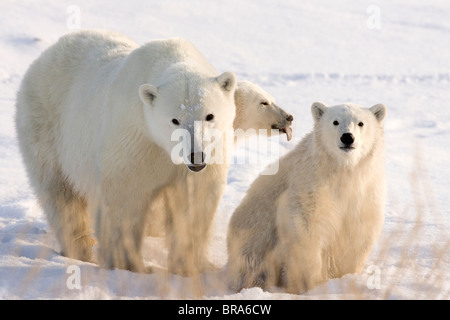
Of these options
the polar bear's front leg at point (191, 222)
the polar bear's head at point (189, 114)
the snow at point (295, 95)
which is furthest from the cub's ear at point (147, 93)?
the snow at point (295, 95)

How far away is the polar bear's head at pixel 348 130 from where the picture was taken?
4.37 m

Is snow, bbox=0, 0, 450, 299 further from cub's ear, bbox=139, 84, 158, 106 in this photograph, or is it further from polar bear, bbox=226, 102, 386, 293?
cub's ear, bbox=139, 84, 158, 106

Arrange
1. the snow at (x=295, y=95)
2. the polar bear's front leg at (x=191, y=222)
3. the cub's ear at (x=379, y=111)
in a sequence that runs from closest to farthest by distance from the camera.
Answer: the snow at (x=295, y=95), the cub's ear at (x=379, y=111), the polar bear's front leg at (x=191, y=222)

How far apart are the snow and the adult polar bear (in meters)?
0.24

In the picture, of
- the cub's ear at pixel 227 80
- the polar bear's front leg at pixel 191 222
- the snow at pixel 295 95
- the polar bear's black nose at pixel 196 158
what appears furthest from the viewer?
the polar bear's front leg at pixel 191 222

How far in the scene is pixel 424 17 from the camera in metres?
19.6

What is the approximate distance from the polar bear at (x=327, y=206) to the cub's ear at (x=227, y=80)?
0.62 m

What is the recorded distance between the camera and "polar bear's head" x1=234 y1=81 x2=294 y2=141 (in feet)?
18.6

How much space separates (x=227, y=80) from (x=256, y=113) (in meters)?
1.26

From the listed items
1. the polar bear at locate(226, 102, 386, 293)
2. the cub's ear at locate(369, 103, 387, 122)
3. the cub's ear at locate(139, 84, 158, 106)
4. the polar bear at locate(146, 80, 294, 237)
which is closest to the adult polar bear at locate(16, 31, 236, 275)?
the cub's ear at locate(139, 84, 158, 106)

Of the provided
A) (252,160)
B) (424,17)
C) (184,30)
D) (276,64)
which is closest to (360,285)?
(252,160)

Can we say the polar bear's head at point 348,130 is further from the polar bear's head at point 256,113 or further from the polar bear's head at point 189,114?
the polar bear's head at point 256,113

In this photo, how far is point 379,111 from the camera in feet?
15.2
